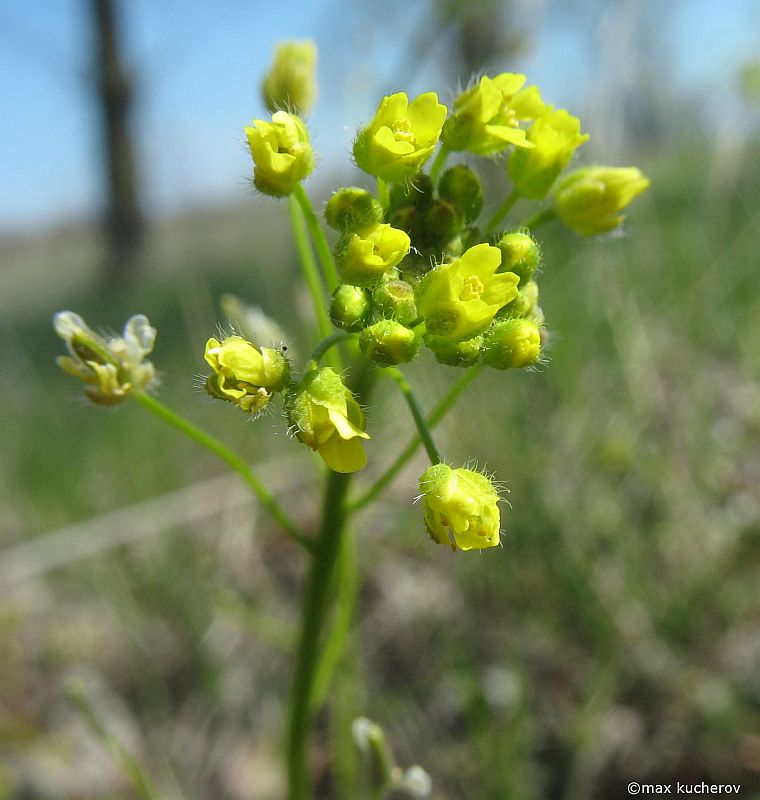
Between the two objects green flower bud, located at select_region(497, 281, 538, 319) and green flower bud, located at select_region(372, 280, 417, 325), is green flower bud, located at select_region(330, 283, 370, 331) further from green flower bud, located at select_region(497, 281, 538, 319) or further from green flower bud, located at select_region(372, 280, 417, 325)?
green flower bud, located at select_region(497, 281, 538, 319)

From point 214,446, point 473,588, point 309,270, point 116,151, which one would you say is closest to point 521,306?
point 309,270

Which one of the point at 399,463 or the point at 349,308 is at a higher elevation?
the point at 349,308

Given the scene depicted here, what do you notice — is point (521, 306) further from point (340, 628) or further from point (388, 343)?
point (340, 628)

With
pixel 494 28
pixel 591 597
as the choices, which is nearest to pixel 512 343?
pixel 591 597

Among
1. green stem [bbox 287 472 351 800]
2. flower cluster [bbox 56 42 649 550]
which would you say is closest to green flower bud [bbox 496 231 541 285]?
flower cluster [bbox 56 42 649 550]

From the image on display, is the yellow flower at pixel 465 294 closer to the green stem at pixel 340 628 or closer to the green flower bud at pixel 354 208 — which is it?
the green flower bud at pixel 354 208

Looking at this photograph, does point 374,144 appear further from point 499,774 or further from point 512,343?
point 499,774
